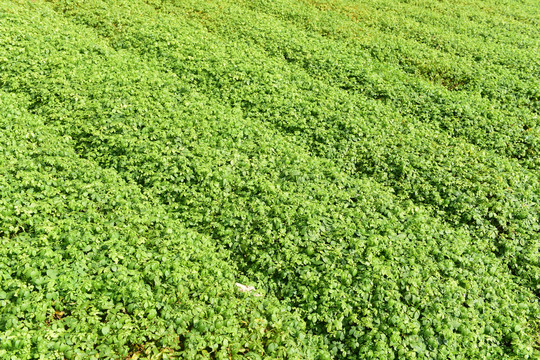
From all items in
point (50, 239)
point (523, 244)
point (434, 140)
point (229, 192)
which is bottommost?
point (50, 239)

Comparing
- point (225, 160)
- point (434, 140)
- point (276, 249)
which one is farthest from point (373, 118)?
point (276, 249)

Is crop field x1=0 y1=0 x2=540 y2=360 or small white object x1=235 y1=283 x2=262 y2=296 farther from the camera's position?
small white object x1=235 y1=283 x2=262 y2=296

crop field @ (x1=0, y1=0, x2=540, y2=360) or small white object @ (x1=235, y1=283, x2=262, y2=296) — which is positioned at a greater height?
crop field @ (x1=0, y1=0, x2=540, y2=360)

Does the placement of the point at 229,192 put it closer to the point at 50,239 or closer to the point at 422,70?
the point at 50,239

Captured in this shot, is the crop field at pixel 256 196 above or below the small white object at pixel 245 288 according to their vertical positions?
above

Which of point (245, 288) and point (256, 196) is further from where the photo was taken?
point (256, 196)

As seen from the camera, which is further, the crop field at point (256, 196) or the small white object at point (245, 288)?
the small white object at point (245, 288)

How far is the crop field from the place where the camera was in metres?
6.71

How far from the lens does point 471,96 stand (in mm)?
15711

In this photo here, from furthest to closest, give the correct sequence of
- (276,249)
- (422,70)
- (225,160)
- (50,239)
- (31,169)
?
(422,70), (225,160), (31,169), (276,249), (50,239)

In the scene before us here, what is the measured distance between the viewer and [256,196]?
967cm

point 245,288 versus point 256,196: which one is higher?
point 256,196

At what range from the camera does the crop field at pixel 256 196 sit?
22.0ft

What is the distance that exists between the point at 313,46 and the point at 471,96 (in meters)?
7.70
